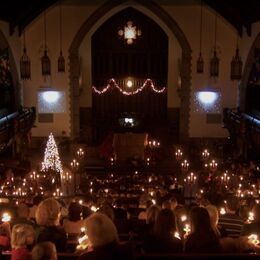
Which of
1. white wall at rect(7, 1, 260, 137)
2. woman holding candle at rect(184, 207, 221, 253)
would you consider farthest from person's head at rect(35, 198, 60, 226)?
white wall at rect(7, 1, 260, 137)

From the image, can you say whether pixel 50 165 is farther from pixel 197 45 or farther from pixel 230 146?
pixel 197 45

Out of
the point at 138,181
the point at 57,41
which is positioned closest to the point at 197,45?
the point at 57,41

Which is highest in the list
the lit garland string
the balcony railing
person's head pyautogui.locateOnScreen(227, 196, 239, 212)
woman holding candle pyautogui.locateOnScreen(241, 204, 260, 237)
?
the lit garland string

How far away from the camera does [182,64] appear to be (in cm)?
1998

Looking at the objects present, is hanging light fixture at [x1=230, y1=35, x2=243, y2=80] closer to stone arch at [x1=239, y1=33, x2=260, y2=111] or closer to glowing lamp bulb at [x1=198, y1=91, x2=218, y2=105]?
stone arch at [x1=239, y1=33, x2=260, y2=111]

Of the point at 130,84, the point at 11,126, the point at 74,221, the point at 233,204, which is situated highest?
the point at 130,84

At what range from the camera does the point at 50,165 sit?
14.6 meters

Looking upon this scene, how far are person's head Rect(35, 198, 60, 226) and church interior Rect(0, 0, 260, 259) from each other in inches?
411

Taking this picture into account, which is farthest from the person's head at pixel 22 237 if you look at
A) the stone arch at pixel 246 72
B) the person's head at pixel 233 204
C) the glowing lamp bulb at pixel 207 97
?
the glowing lamp bulb at pixel 207 97

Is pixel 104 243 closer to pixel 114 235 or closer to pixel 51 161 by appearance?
pixel 114 235

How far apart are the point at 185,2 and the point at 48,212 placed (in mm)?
15883

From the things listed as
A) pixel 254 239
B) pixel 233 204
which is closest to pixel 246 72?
pixel 233 204

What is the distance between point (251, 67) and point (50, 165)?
838 cm

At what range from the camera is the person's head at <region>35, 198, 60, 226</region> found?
492 cm
